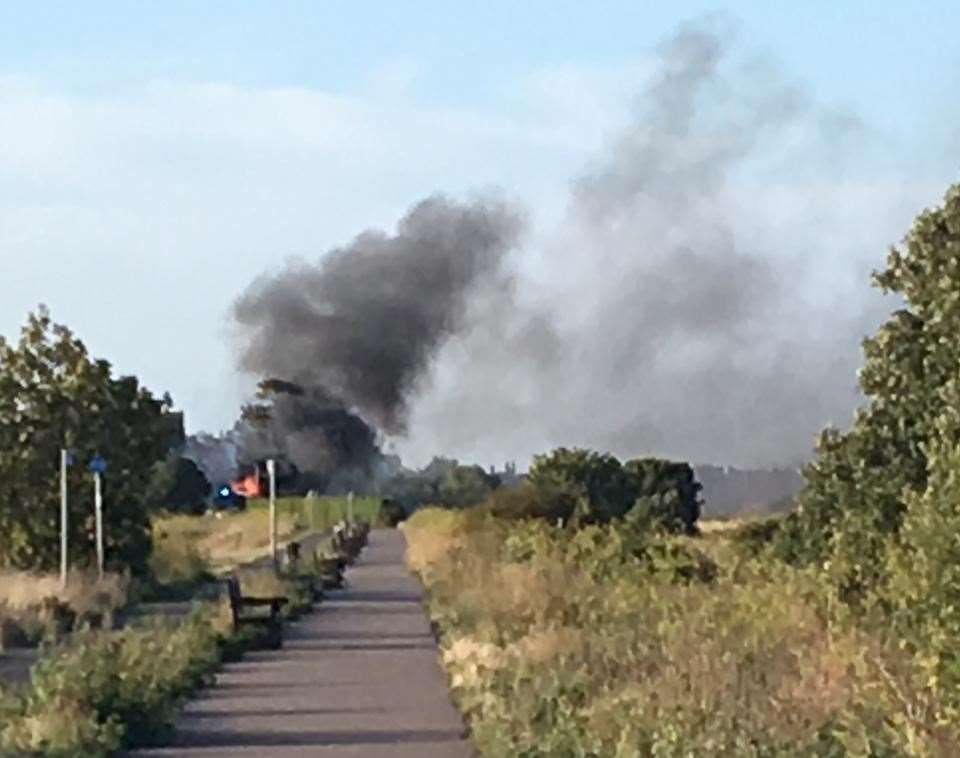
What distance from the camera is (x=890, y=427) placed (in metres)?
23.0

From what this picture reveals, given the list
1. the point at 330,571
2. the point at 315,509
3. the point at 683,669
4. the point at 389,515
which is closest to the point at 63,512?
the point at 330,571

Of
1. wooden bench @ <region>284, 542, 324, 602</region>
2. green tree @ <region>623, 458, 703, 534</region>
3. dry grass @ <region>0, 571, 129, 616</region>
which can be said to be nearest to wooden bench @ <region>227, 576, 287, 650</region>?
dry grass @ <region>0, 571, 129, 616</region>

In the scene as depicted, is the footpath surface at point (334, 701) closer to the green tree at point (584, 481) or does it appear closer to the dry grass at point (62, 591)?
the dry grass at point (62, 591)

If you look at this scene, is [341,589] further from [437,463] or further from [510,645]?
[437,463]

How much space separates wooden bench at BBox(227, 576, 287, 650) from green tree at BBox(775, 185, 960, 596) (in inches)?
415

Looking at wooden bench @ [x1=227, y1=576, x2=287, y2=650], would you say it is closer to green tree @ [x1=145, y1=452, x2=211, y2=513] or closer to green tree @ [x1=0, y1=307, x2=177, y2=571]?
green tree @ [x1=0, y1=307, x2=177, y2=571]

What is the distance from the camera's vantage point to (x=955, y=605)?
517 inches

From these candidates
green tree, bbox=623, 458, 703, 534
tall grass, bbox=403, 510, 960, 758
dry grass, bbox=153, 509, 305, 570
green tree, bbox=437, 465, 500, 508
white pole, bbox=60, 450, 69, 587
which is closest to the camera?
tall grass, bbox=403, 510, 960, 758

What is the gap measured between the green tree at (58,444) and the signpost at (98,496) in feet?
2.04

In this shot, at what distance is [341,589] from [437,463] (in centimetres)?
8310

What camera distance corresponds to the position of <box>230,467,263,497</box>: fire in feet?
241

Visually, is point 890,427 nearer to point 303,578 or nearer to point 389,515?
point 303,578

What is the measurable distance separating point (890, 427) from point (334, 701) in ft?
18.6

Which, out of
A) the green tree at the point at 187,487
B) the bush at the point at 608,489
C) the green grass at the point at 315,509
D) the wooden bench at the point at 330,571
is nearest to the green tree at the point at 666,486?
the bush at the point at 608,489
